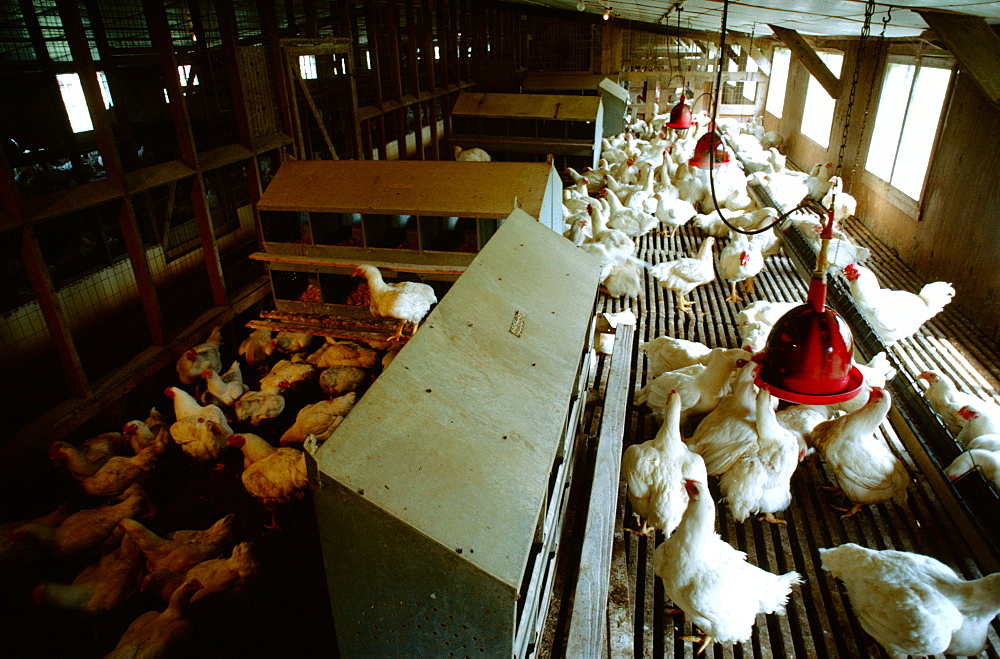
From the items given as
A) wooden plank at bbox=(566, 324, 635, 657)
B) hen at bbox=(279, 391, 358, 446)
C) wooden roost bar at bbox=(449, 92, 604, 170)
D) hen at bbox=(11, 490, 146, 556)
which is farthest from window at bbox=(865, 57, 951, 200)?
hen at bbox=(11, 490, 146, 556)

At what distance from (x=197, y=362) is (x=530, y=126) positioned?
279 inches

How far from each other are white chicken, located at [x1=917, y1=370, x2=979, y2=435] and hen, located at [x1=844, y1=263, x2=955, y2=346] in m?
0.86

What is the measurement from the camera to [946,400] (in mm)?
3982

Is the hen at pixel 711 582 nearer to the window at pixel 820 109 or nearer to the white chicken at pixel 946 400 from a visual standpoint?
the white chicken at pixel 946 400

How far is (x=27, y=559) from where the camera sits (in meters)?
3.35

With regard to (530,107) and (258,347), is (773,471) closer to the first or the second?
(258,347)

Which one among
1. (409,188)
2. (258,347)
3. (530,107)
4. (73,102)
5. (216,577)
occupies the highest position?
(73,102)

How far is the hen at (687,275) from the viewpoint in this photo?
597 centimetres

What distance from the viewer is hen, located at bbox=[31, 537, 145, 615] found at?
302 centimetres

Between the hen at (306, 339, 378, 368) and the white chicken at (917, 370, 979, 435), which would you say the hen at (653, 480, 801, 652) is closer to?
the white chicken at (917, 370, 979, 435)

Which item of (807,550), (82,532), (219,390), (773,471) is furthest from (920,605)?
(219,390)

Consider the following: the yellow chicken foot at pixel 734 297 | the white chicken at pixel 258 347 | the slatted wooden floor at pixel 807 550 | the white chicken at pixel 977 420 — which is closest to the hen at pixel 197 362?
the white chicken at pixel 258 347

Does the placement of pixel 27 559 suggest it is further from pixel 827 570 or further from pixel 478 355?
pixel 827 570

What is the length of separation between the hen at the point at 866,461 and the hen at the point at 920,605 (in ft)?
2.20
